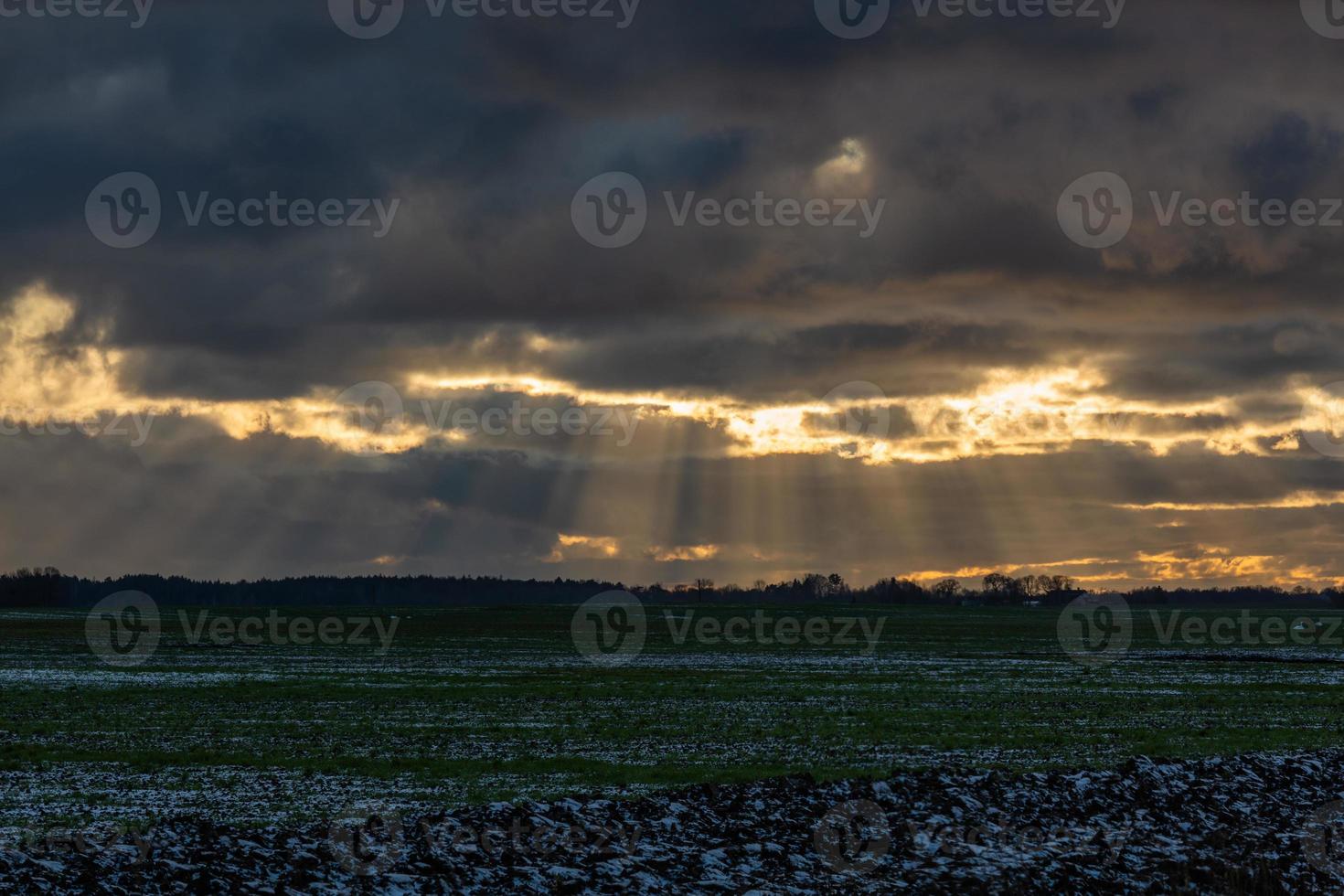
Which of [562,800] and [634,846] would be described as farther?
[562,800]

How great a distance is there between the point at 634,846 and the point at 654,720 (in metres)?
22.0

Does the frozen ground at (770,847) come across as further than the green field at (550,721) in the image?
No

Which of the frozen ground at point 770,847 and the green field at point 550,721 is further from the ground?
the frozen ground at point 770,847

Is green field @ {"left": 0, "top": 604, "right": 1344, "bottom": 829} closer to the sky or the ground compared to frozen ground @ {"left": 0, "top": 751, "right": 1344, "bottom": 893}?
closer to the ground

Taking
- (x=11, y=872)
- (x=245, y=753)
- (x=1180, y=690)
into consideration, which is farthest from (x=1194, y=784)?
(x=1180, y=690)

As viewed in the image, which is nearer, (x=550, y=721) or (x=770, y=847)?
(x=770, y=847)

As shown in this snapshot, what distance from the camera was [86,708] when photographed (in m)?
42.9

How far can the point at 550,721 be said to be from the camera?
128 ft

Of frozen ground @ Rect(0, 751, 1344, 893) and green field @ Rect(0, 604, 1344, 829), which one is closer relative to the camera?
frozen ground @ Rect(0, 751, 1344, 893)

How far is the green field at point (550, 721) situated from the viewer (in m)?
26.6

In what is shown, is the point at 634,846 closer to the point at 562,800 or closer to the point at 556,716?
the point at 562,800

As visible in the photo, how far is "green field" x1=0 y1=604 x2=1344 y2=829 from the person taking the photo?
26609 millimetres

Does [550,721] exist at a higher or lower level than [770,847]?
lower

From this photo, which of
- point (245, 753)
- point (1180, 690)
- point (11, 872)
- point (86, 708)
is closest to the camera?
point (11, 872)
